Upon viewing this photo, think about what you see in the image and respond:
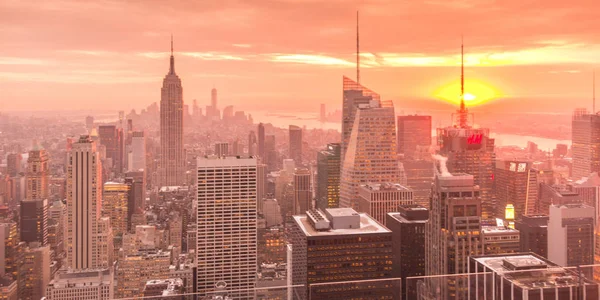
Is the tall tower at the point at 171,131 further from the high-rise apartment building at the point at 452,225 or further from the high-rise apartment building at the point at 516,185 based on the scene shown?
the high-rise apartment building at the point at 516,185

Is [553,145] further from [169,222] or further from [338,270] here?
[169,222]

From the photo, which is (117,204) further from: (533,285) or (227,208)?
(533,285)

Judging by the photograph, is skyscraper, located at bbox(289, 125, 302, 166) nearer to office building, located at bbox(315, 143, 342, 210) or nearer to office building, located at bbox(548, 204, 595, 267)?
office building, located at bbox(315, 143, 342, 210)

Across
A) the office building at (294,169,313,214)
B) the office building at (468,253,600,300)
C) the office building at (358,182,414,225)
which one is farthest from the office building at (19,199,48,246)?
the office building at (468,253,600,300)

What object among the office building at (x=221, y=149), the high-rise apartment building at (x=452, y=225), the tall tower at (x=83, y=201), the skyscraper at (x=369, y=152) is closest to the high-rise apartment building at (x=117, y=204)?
the tall tower at (x=83, y=201)

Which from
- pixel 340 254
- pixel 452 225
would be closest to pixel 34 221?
pixel 340 254
